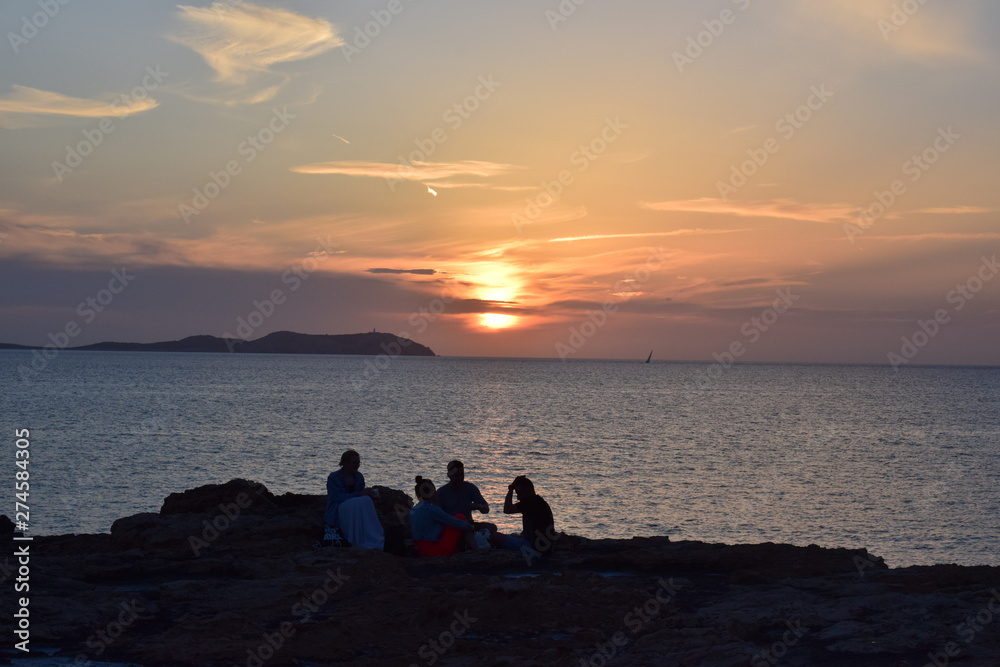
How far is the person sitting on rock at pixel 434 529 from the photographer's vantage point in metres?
13.2

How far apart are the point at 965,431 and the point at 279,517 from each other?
75.3 m

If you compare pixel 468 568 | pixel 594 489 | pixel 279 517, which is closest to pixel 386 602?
pixel 468 568

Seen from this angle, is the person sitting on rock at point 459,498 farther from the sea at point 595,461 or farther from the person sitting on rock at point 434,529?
the sea at point 595,461

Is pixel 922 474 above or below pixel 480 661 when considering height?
above

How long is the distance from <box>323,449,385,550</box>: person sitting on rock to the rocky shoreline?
0.97 feet

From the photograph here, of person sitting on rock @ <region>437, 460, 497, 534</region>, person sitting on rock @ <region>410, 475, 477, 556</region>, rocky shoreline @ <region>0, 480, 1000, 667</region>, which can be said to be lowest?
rocky shoreline @ <region>0, 480, 1000, 667</region>

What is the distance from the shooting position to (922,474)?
46656 millimetres

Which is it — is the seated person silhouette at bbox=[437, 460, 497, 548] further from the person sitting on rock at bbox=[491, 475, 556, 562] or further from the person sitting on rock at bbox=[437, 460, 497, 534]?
the person sitting on rock at bbox=[491, 475, 556, 562]

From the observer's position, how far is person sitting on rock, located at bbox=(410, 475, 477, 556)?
13.2 m

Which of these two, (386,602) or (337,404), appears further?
(337,404)

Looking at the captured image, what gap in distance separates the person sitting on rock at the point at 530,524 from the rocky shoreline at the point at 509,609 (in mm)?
778

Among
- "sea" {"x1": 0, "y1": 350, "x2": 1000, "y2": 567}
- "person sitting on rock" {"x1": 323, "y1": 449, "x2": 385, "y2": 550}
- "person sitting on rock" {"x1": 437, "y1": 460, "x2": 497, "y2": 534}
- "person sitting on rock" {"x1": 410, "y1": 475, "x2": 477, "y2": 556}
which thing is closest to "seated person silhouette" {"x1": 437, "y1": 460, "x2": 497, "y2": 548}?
"person sitting on rock" {"x1": 437, "y1": 460, "x2": 497, "y2": 534}

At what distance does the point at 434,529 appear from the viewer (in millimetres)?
13234

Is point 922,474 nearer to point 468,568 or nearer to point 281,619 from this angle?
point 468,568
